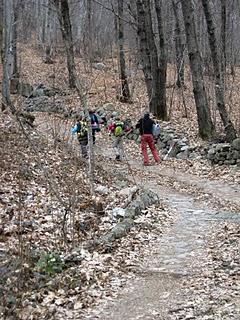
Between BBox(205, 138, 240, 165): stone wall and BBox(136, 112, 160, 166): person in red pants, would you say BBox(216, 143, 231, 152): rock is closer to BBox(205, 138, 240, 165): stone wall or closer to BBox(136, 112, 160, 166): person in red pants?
BBox(205, 138, 240, 165): stone wall

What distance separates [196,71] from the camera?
59.6 ft

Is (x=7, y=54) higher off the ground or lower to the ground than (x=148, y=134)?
higher

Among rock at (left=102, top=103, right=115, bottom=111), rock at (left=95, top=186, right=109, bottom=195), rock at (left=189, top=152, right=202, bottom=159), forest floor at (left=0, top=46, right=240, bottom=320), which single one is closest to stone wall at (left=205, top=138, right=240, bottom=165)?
rock at (left=189, top=152, right=202, bottom=159)

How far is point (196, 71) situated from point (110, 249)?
11.1m

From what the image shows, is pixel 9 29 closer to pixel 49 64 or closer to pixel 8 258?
pixel 8 258

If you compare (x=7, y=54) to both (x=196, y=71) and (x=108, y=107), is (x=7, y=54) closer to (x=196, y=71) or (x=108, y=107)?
(x=196, y=71)

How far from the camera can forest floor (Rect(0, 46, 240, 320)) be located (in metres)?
6.36

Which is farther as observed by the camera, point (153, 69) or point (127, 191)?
point (153, 69)

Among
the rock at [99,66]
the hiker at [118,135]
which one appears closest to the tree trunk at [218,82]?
the hiker at [118,135]

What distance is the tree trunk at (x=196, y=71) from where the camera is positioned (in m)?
17.9

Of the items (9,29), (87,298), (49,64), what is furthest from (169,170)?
(49,64)

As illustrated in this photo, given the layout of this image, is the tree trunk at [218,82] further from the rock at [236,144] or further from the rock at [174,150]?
the rock at [174,150]

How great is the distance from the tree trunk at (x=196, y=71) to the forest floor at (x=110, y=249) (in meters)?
3.99

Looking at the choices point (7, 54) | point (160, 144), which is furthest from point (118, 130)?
point (7, 54)
